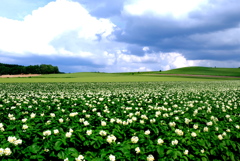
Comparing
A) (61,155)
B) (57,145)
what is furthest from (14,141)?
(61,155)

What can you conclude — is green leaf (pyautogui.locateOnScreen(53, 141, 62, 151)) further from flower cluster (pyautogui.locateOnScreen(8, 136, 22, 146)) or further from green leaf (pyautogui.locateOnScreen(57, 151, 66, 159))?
flower cluster (pyautogui.locateOnScreen(8, 136, 22, 146))

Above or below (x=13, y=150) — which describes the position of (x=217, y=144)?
below

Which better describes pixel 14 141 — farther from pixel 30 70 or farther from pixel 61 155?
pixel 30 70

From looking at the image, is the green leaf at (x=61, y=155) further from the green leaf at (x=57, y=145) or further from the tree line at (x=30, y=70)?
the tree line at (x=30, y=70)

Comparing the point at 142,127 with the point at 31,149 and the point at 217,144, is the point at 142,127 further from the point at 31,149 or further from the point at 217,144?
the point at 31,149

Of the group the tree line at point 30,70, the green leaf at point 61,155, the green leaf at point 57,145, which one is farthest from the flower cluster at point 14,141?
the tree line at point 30,70

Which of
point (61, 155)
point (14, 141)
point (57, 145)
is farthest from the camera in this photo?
point (14, 141)

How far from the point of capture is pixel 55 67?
200m

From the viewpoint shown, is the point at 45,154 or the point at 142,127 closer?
the point at 45,154

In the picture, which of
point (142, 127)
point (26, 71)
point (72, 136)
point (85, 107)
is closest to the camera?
point (72, 136)

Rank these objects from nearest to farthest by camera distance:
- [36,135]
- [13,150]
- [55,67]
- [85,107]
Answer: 1. [13,150]
2. [36,135]
3. [85,107]
4. [55,67]

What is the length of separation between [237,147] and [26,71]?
199 meters

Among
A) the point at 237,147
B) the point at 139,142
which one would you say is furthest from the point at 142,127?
the point at 237,147

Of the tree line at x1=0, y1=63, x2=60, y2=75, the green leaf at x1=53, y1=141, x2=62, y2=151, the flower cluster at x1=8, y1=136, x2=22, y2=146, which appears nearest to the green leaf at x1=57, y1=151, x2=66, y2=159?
the green leaf at x1=53, y1=141, x2=62, y2=151
